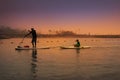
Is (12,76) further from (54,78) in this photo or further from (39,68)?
(39,68)

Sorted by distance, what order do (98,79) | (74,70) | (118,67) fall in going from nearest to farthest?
(98,79), (74,70), (118,67)

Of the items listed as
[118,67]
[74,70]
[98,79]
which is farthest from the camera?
[118,67]

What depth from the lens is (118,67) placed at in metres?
19.6

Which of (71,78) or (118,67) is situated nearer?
(71,78)

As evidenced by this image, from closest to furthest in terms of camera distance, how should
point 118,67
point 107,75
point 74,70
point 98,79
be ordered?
point 98,79 → point 107,75 → point 74,70 → point 118,67

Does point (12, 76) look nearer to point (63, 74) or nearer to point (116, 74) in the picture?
point (63, 74)

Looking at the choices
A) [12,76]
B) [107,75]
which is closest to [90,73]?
[107,75]

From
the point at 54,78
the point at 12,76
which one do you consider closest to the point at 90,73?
the point at 54,78

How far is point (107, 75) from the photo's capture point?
16.4 metres

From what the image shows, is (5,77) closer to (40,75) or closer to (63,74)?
(40,75)

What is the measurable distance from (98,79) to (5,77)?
13.8ft

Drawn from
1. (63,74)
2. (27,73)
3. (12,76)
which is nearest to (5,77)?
(12,76)

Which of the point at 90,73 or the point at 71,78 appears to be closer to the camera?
A: the point at 71,78

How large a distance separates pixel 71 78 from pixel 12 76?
2781mm
